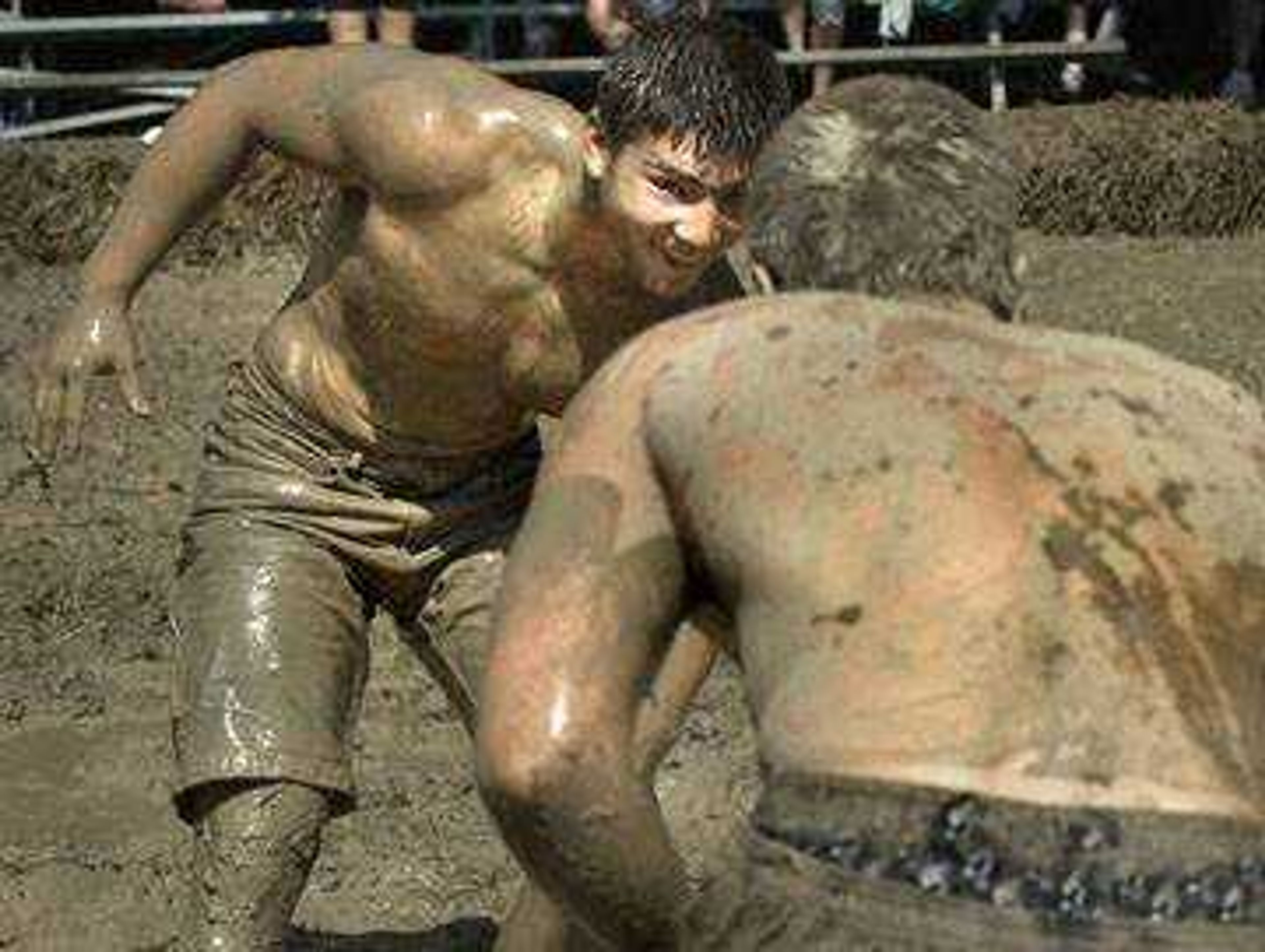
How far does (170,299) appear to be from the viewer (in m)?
12.2

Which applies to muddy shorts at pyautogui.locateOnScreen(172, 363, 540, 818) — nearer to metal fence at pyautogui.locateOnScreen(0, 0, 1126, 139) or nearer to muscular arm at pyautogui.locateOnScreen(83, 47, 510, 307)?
muscular arm at pyautogui.locateOnScreen(83, 47, 510, 307)

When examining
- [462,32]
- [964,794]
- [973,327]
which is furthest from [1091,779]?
[462,32]

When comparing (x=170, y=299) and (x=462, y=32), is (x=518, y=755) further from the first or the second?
(x=462, y=32)

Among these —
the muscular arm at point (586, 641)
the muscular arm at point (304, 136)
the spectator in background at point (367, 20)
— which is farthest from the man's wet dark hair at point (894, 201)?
the spectator in background at point (367, 20)

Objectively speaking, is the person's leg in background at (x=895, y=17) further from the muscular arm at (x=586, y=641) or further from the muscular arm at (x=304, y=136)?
the muscular arm at (x=586, y=641)

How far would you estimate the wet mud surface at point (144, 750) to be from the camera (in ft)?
19.7

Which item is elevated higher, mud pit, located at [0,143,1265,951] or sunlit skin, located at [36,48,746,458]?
sunlit skin, located at [36,48,746,458]

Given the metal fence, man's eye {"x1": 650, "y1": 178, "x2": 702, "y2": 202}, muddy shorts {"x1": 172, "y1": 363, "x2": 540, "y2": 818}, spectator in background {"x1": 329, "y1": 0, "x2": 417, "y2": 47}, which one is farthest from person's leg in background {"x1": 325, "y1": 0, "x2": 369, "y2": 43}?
man's eye {"x1": 650, "y1": 178, "x2": 702, "y2": 202}

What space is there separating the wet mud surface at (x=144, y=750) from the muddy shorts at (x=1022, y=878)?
0.28 metres

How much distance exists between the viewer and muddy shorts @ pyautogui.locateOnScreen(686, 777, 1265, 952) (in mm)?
2838

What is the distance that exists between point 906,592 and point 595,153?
181 centimetres

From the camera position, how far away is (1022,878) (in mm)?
2852

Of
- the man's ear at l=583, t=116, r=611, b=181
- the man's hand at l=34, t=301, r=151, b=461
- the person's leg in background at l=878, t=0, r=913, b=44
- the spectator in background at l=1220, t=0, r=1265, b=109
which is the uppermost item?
the man's ear at l=583, t=116, r=611, b=181

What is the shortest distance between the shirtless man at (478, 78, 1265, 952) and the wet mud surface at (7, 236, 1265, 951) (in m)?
0.25
